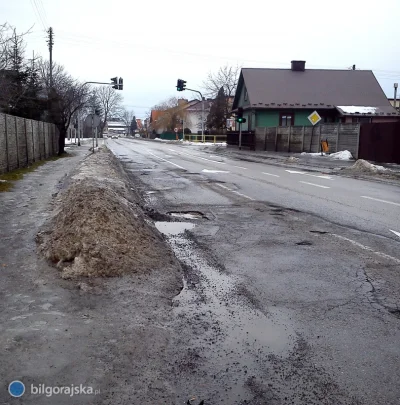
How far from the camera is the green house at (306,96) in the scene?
45.4 meters

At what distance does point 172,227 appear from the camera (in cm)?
862

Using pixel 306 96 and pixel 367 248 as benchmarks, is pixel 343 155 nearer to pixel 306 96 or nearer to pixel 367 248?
pixel 306 96

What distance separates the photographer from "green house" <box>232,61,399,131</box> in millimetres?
45375

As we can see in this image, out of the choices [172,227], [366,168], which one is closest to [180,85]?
[366,168]

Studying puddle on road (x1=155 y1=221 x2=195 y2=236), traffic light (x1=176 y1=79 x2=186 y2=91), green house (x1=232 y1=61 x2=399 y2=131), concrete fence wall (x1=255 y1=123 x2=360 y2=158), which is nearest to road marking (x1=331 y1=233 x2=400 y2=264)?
puddle on road (x1=155 y1=221 x2=195 y2=236)

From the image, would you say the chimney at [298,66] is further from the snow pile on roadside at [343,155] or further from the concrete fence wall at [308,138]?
the snow pile on roadside at [343,155]

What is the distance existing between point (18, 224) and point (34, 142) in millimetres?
14689

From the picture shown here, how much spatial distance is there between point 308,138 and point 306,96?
12903mm

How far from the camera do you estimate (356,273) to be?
5.86 metres

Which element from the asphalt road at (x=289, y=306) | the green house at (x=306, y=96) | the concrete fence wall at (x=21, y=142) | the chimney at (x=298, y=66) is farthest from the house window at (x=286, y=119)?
the asphalt road at (x=289, y=306)

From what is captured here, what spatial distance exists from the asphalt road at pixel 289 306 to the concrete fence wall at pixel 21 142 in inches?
334

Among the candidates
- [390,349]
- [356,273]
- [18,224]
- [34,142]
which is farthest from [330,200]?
[34,142]

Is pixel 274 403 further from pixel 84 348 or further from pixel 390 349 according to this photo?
pixel 84 348

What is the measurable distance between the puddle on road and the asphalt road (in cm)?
5
